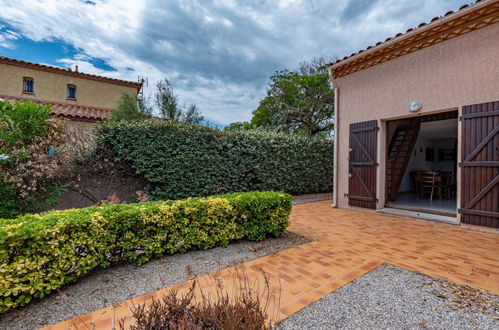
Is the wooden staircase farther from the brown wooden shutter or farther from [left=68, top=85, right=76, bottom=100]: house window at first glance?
[left=68, top=85, right=76, bottom=100]: house window

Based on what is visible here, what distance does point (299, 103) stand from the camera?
1309cm

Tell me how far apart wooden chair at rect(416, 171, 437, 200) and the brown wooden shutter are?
12.4ft

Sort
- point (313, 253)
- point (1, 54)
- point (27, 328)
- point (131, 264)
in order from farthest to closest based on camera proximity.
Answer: point (1, 54), point (313, 253), point (131, 264), point (27, 328)

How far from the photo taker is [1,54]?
11.0 m

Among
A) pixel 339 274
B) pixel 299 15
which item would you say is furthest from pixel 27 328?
pixel 299 15

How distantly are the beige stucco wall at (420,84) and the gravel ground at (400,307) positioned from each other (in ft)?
13.5

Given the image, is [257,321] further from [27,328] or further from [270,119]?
[270,119]

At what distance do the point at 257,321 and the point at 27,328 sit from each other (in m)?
1.95

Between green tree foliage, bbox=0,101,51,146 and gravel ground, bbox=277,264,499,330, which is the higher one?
green tree foliage, bbox=0,101,51,146

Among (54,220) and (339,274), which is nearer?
(54,220)

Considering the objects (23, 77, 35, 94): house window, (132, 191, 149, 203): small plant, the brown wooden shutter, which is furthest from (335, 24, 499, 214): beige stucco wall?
(23, 77, 35, 94): house window

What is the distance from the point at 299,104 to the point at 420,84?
8.01 meters

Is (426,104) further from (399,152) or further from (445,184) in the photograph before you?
(445,184)

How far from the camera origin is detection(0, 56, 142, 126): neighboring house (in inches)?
451
